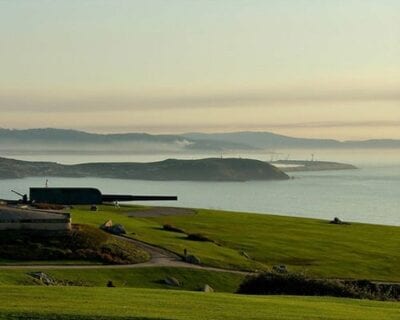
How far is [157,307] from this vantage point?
2030 cm

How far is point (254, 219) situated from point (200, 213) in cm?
591

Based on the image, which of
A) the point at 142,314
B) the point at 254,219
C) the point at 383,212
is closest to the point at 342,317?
Answer: the point at 142,314

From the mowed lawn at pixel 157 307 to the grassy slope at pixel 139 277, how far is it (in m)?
11.0

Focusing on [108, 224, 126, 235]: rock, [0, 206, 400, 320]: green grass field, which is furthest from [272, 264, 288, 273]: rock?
[108, 224, 126, 235]: rock

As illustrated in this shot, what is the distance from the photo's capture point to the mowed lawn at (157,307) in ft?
60.5

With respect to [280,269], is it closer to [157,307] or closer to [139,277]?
[139,277]

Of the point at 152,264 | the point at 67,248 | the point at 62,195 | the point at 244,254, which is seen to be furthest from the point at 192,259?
the point at 62,195

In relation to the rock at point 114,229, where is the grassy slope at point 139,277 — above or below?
below

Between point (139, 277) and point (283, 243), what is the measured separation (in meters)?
21.9

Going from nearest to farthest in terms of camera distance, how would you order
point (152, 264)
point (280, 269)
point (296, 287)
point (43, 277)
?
point (296, 287), point (43, 277), point (152, 264), point (280, 269)

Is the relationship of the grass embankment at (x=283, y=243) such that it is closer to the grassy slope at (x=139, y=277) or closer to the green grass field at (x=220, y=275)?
the green grass field at (x=220, y=275)

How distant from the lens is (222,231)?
211 ft

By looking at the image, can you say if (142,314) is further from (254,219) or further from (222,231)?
(254,219)

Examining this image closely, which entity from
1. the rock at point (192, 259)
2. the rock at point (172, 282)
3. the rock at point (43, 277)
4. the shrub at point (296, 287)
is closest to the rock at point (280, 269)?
the rock at point (192, 259)
